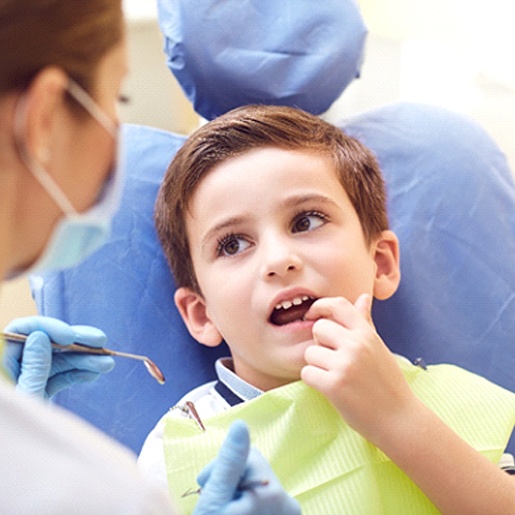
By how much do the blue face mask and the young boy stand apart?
0.42 meters

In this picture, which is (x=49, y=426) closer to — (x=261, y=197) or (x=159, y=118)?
(x=261, y=197)

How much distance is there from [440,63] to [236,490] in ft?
5.80

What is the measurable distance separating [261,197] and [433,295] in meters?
0.46

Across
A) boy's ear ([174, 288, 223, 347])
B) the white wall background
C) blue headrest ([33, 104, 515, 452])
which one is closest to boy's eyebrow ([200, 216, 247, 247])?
boy's ear ([174, 288, 223, 347])

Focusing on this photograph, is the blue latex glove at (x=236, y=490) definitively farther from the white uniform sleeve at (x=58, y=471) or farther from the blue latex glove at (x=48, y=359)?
the blue latex glove at (x=48, y=359)

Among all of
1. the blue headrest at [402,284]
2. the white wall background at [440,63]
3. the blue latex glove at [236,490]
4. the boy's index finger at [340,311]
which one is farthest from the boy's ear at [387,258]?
the white wall background at [440,63]

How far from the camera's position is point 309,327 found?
1.28m

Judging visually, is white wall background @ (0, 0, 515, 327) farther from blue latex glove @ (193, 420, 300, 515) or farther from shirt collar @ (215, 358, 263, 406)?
blue latex glove @ (193, 420, 300, 515)

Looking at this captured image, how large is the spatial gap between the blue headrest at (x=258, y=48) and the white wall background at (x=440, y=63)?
2.49 feet

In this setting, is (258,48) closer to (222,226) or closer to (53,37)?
(222,226)

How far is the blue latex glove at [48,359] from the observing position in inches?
50.8

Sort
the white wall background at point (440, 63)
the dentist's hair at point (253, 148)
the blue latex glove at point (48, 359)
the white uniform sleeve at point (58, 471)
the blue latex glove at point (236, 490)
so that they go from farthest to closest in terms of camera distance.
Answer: the white wall background at point (440, 63)
the dentist's hair at point (253, 148)
the blue latex glove at point (48, 359)
the blue latex glove at point (236, 490)
the white uniform sleeve at point (58, 471)

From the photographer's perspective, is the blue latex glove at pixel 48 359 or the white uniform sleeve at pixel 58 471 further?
the blue latex glove at pixel 48 359

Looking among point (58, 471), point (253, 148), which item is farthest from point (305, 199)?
point (58, 471)
